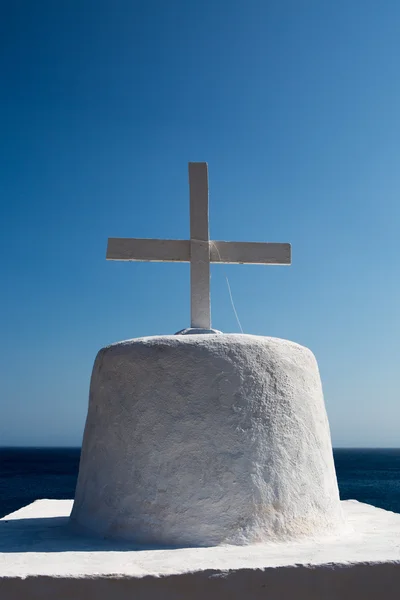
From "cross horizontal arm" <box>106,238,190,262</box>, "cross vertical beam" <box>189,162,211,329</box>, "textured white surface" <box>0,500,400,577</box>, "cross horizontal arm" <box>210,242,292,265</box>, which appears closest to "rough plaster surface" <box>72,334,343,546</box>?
"textured white surface" <box>0,500,400,577</box>

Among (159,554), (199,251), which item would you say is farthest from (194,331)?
(159,554)

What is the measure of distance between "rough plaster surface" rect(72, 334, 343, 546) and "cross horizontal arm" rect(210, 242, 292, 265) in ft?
3.43

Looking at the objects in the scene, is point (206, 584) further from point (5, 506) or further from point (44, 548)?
point (5, 506)

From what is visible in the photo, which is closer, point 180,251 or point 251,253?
point 180,251

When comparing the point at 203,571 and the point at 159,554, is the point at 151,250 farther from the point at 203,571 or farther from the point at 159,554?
the point at 203,571

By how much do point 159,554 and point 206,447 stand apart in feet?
2.52

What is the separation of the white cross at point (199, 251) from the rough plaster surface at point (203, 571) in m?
1.90

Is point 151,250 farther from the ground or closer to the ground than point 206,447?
farther from the ground

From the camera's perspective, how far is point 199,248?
538cm

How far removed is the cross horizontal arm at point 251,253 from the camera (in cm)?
548

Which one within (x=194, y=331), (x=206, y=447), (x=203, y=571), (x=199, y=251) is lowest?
(x=203, y=571)

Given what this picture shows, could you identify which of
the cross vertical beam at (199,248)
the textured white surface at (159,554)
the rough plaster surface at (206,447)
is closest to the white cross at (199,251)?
the cross vertical beam at (199,248)

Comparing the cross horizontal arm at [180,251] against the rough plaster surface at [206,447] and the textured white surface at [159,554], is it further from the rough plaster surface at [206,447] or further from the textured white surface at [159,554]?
the textured white surface at [159,554]

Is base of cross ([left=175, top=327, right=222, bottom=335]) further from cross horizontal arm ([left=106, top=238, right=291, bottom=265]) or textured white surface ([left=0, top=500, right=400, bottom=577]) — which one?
textured white surface ([left=0, top=500, right=400, bottom=577])
